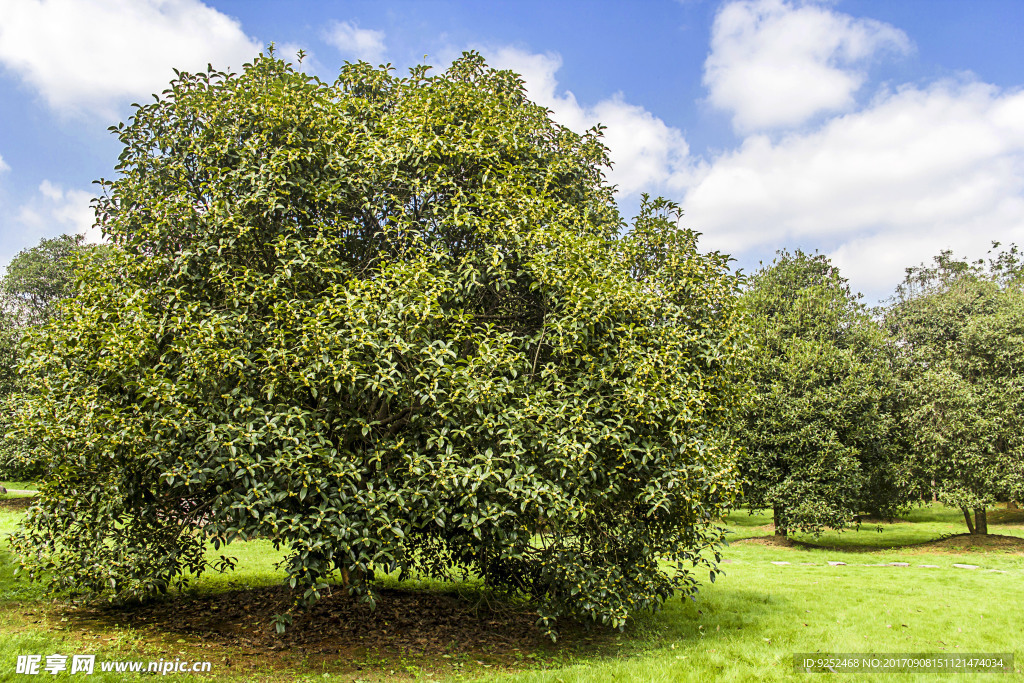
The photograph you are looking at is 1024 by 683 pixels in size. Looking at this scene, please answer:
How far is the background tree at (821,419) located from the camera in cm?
1927

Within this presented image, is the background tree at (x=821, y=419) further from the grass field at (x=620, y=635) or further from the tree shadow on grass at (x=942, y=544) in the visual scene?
the grass field at (x=620, y=635)

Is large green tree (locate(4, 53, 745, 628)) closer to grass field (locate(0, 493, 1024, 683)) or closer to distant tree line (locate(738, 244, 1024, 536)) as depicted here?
grass field (locate(0, 493, 1024, 683))

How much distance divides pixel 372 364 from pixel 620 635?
5.99 m

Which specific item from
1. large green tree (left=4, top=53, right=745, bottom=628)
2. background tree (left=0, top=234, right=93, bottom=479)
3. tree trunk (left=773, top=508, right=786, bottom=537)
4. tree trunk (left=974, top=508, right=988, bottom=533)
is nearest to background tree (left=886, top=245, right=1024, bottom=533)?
tree trunk (left=974, top=508, right=988, bottom=533)

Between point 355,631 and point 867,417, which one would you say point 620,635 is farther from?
point 867,417

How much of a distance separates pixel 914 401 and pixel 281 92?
22867 mm

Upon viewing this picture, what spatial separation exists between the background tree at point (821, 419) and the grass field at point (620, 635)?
16.3 ft

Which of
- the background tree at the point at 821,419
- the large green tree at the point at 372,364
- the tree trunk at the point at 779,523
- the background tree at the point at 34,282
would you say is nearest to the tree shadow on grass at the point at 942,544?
the tree trunk at the point at 779,523

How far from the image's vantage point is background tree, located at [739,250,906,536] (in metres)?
19.3

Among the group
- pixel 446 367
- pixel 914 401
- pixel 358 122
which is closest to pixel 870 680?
pixel 446 367

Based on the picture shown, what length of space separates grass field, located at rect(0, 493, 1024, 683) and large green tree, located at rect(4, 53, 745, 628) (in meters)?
0.82

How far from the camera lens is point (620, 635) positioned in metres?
9.23

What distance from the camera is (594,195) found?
35.4ft

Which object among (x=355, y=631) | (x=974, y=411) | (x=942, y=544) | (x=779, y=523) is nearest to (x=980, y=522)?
(x=942, y=544)
